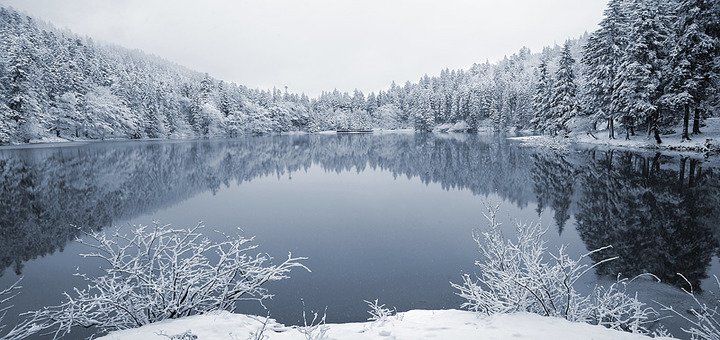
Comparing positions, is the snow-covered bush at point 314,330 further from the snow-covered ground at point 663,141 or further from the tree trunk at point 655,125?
the tree trunk at point 655,125

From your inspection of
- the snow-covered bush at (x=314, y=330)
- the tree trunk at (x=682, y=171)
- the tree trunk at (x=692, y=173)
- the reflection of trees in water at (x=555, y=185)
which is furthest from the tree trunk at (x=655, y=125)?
the snow-covered bush at (x=314, y=330)

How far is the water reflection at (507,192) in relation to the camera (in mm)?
11344

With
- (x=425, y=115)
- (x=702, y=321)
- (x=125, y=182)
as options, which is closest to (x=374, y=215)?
(x=702, y=321)

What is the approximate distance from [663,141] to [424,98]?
291 ft

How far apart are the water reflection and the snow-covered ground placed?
4.68 metres

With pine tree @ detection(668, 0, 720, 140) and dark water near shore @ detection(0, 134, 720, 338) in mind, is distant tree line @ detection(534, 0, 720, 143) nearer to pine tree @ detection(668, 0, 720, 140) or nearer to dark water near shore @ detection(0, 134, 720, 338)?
pine tree @ detection(668, 0, 720, 140)

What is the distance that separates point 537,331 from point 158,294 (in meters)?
5.76

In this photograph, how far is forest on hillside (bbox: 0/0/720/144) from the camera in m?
30.7

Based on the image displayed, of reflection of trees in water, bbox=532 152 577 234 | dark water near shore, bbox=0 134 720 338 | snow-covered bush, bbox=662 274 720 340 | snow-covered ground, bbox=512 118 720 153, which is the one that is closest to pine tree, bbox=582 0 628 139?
snow-covered ground, bbox=512 118 720 153

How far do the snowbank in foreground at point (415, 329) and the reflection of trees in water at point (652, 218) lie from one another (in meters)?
5.42

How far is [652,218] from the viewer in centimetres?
1366

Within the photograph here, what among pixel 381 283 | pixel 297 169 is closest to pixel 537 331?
pixel 381 283

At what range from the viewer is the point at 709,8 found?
28531 millimetres

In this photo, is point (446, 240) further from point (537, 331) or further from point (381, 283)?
point (537, 331)
